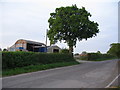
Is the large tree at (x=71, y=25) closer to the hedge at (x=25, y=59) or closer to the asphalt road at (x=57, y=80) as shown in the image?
the hedge at (x=25, y=59)

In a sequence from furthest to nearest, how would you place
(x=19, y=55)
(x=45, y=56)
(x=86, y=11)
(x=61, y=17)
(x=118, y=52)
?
(x=118, y=52) → (x=86, y=11) → (x=61, y=17) → (x=45, y=56) → (x=19, y=55)

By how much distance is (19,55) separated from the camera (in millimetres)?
15773

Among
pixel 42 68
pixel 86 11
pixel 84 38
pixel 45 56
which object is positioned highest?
pixel 86 11

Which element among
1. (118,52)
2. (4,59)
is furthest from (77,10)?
(118,52)

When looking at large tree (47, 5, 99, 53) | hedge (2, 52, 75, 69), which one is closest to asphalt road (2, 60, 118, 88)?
hedge (2, 52, 75, 69)

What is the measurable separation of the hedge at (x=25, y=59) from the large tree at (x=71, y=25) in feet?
24.4

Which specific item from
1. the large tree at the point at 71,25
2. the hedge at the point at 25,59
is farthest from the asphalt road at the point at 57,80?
the large tree at the point at 71,25

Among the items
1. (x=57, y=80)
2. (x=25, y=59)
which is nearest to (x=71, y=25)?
(x=25, y=59)

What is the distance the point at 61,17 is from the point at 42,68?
15738mm

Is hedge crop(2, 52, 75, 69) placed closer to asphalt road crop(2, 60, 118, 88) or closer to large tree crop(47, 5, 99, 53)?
asphalt road crop(2, 60, 118, 88)

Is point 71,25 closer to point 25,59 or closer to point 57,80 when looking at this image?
point 25,59

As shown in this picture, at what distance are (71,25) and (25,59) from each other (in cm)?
1415

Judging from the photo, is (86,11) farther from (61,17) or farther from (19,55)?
(19,55)

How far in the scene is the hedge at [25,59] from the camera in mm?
13859
